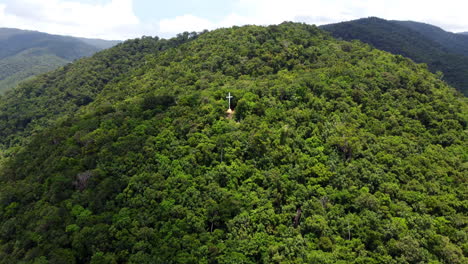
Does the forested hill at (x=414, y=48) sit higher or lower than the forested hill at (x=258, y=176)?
higher

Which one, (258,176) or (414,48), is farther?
(414,48)

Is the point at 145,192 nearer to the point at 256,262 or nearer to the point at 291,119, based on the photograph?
the point at 256,262

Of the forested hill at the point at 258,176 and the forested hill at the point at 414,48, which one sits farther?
the forested hill at the point at 414,48

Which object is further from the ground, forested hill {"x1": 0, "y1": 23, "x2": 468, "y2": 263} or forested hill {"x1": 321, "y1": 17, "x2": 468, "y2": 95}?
forested hill {"x1": 321, "y1": 17, "x2": 468, "y2": 95}

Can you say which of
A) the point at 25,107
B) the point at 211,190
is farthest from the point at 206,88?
the point at 25,107

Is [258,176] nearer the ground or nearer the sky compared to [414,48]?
nearer the ground

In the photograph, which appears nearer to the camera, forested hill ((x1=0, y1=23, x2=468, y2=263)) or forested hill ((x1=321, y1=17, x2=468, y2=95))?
forested hill ((x1=0, y1=23, x2=468, y2=263))

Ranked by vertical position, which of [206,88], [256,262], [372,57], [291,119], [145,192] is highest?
[372,57]

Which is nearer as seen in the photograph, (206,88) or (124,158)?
(124,158)
